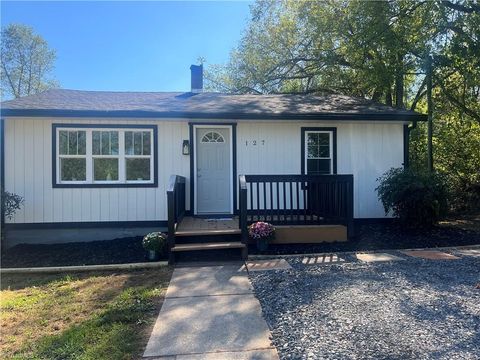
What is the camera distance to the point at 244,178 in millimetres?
6926

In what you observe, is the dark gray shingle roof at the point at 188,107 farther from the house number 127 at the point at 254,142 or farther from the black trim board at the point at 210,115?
the house number 127 at the point at 254,142

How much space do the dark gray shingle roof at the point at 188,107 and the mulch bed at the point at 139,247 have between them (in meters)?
2.70

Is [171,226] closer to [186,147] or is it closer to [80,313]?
[80,313]

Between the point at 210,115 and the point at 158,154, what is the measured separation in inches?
59.2

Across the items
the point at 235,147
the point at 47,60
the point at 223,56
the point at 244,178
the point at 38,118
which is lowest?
the point at 244,178

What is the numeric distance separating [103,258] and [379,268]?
4.79 metres

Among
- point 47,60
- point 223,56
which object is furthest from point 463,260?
point 47,60

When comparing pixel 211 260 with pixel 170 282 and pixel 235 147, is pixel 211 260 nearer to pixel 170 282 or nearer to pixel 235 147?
Result: pixel 170 282

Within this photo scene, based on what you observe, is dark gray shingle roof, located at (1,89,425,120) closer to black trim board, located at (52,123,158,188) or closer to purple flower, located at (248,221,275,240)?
black trim board, located at (52,123,158,188)

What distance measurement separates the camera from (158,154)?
8539 millimetres

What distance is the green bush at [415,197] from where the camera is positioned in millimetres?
7945

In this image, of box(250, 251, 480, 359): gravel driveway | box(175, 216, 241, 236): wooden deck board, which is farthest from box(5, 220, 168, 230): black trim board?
box(250, 251, 480, 359): gravel driveway

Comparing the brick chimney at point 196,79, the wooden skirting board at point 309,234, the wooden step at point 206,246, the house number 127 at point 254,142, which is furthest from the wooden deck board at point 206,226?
the brick chimney at point 196,79

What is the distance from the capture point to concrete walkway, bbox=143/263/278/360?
3.16 m
